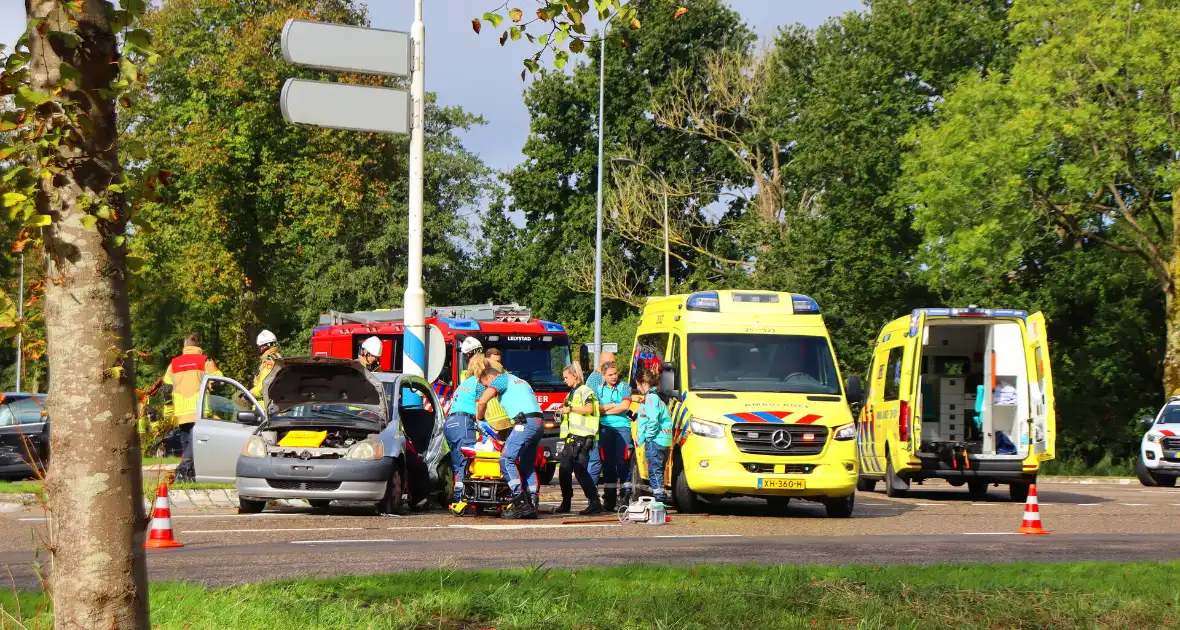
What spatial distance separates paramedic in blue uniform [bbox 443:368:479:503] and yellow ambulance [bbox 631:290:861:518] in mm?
1961

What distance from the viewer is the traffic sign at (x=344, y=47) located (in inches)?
585

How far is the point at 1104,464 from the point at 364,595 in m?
31.4

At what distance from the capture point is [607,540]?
1295 centimetres

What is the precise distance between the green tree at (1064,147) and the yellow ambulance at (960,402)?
11.9 meters

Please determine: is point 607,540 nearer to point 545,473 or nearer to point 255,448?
point 255,448

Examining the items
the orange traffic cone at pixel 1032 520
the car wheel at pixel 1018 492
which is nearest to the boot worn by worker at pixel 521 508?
the orange traffic cone at pixel 1032 520

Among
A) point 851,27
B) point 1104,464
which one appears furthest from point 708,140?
point 1104,464

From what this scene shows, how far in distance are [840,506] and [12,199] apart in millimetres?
13073

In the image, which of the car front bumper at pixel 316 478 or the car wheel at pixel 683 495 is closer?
the car front bumper at pixel 316 478

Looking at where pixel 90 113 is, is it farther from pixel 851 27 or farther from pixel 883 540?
pixel 851 27

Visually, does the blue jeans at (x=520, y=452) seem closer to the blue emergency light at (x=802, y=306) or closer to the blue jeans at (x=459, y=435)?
the blue jeans at (x=459, y=435)

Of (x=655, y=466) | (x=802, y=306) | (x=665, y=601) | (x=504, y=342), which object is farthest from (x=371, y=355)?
(x=665, y=601)

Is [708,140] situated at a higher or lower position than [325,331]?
higher

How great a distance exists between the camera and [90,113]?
17.0 ft
